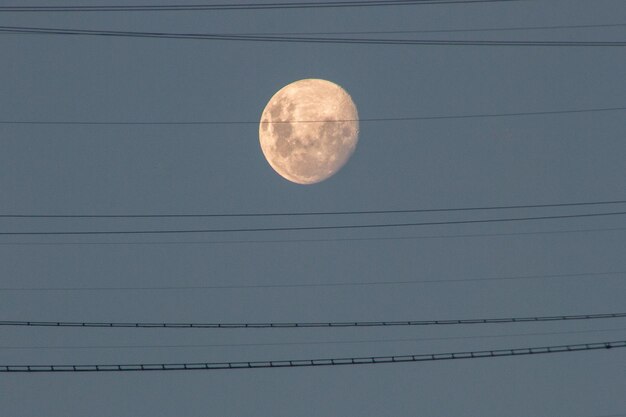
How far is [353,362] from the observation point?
20250mm

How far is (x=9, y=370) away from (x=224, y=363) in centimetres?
443

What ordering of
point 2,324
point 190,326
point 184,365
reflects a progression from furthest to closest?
point 2,324 < point 190,326 < point 184,365

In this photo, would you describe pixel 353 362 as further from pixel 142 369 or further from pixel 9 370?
pixel 9 370

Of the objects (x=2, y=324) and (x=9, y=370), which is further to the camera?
(x=2, y=324)

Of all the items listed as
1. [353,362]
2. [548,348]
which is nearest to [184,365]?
[353,362]

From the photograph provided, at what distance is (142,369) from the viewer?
21031mm

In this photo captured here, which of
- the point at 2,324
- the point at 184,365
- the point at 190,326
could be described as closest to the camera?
the point at 184,365

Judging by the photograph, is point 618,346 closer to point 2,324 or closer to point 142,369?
point 142,369

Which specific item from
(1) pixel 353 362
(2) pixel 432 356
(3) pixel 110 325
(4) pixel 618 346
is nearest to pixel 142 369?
(3) pixel 110 325

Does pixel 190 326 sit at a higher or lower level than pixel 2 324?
lower

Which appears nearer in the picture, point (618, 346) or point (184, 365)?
point (184, 365)

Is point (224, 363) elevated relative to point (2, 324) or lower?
lower

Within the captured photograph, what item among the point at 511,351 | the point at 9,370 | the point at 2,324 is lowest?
the point at 511,351

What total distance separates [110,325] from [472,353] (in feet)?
24.7
